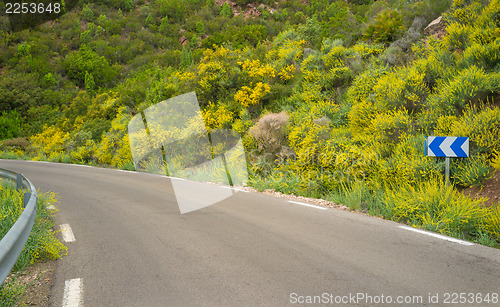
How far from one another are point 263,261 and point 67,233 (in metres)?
3.54

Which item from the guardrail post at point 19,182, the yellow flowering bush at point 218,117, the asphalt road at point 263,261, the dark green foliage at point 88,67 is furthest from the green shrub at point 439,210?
the dark green foliage at point 88,67

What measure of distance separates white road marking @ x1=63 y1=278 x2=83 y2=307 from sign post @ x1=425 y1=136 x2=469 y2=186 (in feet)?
20.0

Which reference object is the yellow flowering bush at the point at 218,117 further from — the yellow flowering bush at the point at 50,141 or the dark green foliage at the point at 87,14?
the dark green foliage at the point at 87,14

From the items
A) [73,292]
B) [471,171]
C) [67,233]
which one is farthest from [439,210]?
[67,233]

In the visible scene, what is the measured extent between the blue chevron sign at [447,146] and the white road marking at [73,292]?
609cm

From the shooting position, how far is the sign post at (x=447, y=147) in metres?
6.42

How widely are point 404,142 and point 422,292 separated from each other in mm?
5538

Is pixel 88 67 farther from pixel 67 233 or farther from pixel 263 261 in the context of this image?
pixel 263 261

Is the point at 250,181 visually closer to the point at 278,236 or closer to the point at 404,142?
the point at 404,142

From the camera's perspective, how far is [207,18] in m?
50.1

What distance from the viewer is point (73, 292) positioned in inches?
138

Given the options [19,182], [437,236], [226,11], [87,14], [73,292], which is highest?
[87,14]

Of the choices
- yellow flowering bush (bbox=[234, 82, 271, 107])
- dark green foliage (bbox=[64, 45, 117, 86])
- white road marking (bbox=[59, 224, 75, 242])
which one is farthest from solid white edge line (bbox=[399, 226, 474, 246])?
dark green foliage (bbox=[64, 45, 117, 86])

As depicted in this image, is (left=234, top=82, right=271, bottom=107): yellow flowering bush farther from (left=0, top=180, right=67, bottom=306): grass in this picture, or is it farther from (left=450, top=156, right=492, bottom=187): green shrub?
(left=0, top=180, right=67, bottom=306): grass
